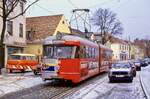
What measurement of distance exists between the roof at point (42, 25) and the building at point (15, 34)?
400 inches

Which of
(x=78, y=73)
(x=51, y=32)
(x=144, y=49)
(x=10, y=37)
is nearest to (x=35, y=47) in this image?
(x=51, y=32)

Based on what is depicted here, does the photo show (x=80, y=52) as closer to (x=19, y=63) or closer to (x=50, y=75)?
(x=50, y=75)

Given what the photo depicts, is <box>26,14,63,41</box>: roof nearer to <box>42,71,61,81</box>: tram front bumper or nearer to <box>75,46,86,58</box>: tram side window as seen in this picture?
<box>75,46,86,58</box>: tram side window

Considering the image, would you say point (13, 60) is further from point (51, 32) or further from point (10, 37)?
point (51, 32)

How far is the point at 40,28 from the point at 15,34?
15006 mm

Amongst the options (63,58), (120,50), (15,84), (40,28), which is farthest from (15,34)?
(120,50)

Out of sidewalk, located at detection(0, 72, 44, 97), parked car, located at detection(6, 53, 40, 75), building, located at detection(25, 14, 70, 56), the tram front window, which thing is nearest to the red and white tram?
the tram front window

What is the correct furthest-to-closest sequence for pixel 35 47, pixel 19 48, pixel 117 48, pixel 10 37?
pixel 117 48
pixel 35 47
pixel 19 48
pixel 10 37

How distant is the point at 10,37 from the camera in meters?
49.8

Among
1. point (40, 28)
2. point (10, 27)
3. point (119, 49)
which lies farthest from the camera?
point (119, 49)

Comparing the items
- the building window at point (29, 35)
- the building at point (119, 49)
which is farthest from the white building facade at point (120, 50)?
the building window at point (29, 35)

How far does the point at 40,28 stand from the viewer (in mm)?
66375

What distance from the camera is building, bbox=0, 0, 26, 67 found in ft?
162

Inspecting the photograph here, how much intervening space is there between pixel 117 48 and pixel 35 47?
244 ft
